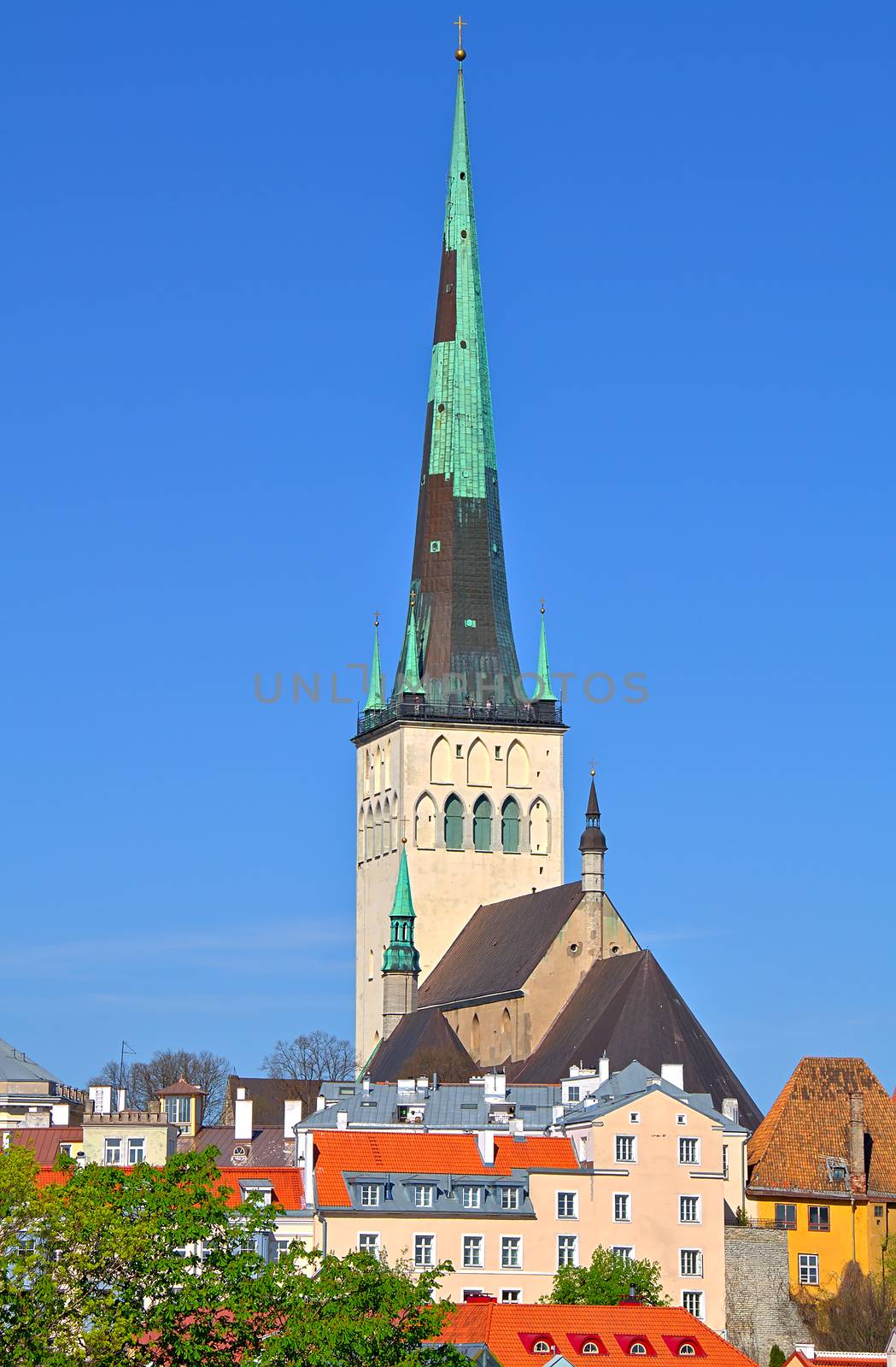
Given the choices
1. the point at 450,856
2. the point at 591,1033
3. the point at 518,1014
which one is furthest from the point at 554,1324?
the point at 450,856

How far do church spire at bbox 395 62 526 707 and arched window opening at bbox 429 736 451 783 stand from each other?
194cm

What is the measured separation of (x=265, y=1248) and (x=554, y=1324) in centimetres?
886

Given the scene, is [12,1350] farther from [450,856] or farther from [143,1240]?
[450,856]

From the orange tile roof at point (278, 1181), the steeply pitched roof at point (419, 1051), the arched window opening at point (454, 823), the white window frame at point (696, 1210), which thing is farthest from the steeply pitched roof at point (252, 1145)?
the arched window opening at point (454, 823)

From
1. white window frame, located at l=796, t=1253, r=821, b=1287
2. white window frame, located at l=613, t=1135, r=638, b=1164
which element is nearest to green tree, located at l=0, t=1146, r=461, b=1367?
white window frame, located at l=613, t=1135, r=638, b=1164

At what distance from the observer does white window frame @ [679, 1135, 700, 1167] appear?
3622 inches

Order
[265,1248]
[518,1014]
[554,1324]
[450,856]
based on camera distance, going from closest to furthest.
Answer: [554,1324], [265,1248], [518,1014], [450,856]

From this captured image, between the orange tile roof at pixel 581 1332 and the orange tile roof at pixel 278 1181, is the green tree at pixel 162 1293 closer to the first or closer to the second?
the orange tile roof at pixel 581 1332

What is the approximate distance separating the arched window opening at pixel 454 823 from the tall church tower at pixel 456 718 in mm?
83

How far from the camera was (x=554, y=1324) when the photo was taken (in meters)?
77.1

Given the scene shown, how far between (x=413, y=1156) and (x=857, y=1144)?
50.7 feet

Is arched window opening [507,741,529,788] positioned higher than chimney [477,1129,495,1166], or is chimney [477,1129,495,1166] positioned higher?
arched window opening [507,741,529,788]

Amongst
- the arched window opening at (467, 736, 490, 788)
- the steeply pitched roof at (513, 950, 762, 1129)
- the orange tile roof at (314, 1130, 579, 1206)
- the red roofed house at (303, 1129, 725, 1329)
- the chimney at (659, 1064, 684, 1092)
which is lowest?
the red roofed house at (303, 1129, 725, 1329)

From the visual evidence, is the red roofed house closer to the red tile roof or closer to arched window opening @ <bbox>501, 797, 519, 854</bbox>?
the red tile roof
